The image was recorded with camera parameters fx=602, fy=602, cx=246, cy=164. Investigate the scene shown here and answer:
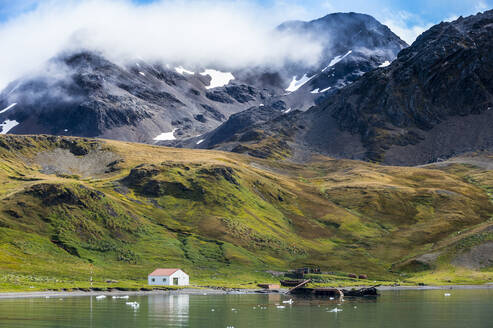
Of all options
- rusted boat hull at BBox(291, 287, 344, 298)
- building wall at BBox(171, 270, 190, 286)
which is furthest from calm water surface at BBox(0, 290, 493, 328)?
building wall at BBox(171, 270, 190, 286)

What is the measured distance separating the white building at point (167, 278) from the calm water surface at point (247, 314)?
45.6 m

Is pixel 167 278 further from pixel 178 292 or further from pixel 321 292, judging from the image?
pixel 321 292

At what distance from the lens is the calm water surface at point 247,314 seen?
7894cm

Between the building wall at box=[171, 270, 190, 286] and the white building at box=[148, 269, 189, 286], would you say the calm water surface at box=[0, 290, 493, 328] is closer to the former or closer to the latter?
the white building at box=[148, 269, 189, 286]

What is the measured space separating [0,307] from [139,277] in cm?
7860

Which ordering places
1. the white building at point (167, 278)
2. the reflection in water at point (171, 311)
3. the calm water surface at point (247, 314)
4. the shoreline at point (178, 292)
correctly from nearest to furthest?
the calm water surface at point (247, 314) < the reflection in water at point (171, 311) < the shoreline at point (178, 292) < the white building at point (167, 278)

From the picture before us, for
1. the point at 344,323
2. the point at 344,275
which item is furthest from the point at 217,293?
the point at 344,323

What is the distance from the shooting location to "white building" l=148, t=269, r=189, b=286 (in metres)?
163

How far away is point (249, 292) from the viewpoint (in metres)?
155

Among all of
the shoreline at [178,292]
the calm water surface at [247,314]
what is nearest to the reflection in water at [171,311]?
the calm water surface at [247,314]

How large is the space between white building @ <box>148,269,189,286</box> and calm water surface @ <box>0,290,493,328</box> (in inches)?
1797

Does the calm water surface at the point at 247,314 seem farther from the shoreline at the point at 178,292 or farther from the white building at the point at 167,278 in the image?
the white building at the point at 167,278

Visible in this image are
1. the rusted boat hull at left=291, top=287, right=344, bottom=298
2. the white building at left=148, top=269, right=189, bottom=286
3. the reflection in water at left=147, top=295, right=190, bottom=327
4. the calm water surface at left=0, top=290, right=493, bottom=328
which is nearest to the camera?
the calm water surface at left=0, top=290, right=493, bottom=328

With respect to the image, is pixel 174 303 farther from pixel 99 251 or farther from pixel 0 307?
pixel 99 251
